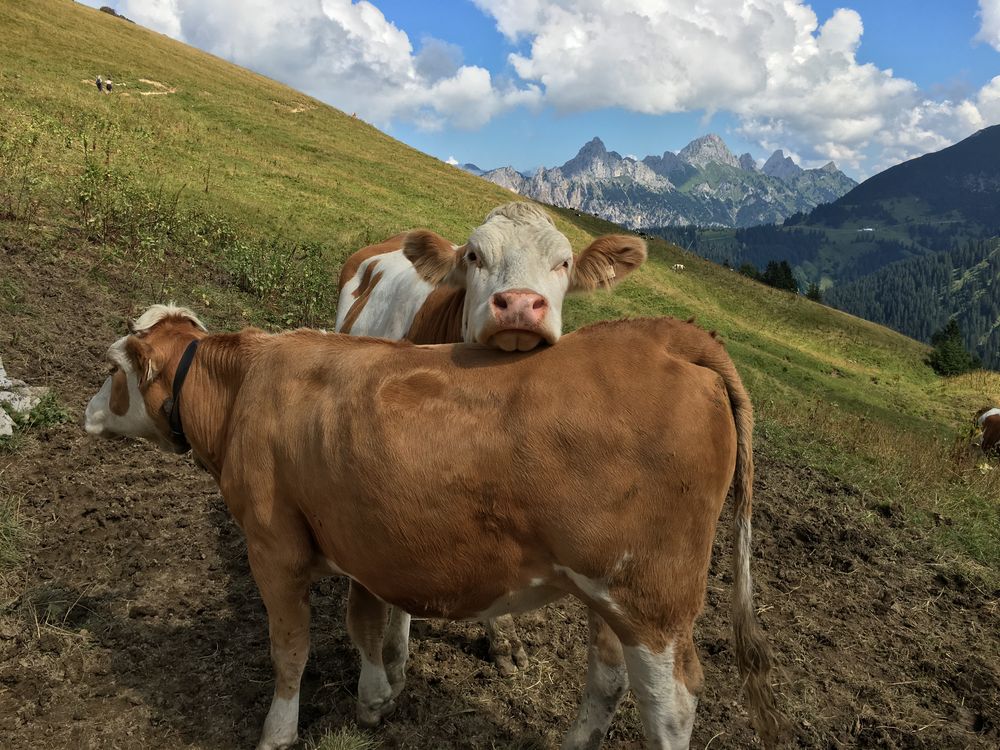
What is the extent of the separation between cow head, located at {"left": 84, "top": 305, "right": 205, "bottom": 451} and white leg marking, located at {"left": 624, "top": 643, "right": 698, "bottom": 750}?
347cm

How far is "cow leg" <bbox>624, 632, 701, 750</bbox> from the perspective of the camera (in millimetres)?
3156

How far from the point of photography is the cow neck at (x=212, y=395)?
439 cm

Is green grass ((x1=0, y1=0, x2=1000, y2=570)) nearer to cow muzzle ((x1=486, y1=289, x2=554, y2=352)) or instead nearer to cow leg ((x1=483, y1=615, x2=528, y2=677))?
cow leg ((x1=483, y1=615, x2=528, y2=677))

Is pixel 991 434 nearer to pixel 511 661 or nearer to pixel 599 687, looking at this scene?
pixel 511 661

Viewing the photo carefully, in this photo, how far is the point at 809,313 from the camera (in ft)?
148

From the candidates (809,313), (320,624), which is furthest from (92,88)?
(809,313)

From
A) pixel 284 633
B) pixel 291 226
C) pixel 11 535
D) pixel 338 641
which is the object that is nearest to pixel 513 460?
pixel 284 633

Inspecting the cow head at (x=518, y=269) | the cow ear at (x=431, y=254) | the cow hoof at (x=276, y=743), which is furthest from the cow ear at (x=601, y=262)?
the cow hoof at (x=276, y=743)

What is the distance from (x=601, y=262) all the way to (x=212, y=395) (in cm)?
296

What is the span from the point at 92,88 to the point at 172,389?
125 ft

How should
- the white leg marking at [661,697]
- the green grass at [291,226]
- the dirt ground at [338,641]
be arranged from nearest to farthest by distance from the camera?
1. the white leg marking at [661,697]
2. the dirt ground at [338,641]
3. the green grass at [291,226]

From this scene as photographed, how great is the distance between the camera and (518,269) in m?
4.39

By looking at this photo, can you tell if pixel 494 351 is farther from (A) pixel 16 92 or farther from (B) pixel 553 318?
(A) pixel 16 92

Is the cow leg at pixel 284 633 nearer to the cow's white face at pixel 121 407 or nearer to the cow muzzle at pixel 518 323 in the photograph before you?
the cow's white face at pixel 121 407
